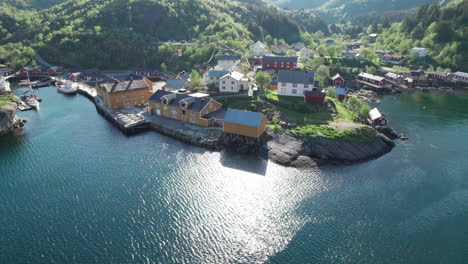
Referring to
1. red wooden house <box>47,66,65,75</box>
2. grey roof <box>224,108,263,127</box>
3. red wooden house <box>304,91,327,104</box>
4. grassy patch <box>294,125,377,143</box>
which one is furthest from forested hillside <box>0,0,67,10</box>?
grassy patch <box>294,125,377,143</box>

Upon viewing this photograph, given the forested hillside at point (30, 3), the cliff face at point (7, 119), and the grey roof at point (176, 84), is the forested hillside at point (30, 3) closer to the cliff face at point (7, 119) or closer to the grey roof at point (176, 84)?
the cliff face at point (7, 119)

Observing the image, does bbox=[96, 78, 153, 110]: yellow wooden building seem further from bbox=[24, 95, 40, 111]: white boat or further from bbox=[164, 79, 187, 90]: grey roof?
bbox=[24, 95, 40, 111]: white boat

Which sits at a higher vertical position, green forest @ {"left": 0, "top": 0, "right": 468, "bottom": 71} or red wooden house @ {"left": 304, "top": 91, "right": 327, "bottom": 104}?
green forest @ {"left": 0, "top": 0, "right": 468, "bottom": 71}

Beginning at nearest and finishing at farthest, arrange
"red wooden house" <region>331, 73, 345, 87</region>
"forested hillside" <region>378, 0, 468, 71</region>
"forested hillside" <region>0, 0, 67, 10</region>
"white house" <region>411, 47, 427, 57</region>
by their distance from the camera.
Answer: "red wooden house" <region>331, 73, 345, 87</region> → "forested hillside" <region>378, 0, 468, 71</region> → "white house" <region>411, 47, 427, 57</region> → "forested hillside" <region>0, 0, 67, 10</region>

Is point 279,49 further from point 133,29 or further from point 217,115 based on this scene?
point 217,115

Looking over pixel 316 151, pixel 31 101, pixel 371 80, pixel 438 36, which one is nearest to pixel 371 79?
pixel 371 80

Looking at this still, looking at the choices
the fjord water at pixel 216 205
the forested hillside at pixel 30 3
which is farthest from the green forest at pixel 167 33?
the fjord water at pixel 216 205

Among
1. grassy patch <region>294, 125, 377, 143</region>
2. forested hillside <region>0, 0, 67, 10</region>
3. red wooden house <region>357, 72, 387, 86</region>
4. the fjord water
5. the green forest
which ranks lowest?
the fjord water
